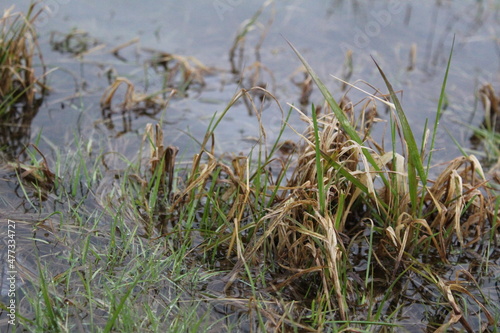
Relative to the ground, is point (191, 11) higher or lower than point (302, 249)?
higher

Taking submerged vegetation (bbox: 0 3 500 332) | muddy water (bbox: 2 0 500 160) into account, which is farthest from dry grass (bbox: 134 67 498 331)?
muddy water (bbox: 2 0 500 160)

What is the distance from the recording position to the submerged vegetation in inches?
79.1

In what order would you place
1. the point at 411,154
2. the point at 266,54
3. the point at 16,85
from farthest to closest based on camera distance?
the point at 266,54
the point at 16,85
the point at 411,154

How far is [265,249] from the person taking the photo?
7.57 feet

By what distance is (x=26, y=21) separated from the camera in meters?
3.41

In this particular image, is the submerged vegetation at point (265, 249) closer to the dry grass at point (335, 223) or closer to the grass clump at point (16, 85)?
the dry grass at point (335, 223)

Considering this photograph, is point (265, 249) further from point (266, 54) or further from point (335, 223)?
point (266, 54)

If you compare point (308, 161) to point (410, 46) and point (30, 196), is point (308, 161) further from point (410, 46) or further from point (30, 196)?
point (410, 46)

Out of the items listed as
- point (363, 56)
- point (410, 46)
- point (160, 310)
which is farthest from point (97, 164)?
point (410, 46)

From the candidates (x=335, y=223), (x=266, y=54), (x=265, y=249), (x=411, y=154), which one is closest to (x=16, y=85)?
(x=266, y=54)

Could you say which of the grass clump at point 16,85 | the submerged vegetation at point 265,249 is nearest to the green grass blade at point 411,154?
the submerged vegetation at point 265,249

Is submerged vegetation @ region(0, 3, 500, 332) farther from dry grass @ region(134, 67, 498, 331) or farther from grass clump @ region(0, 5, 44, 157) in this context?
grass clump @ region(0, 5, 44, 157)

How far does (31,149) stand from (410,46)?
350 cm

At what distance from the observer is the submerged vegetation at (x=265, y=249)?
201 cm
